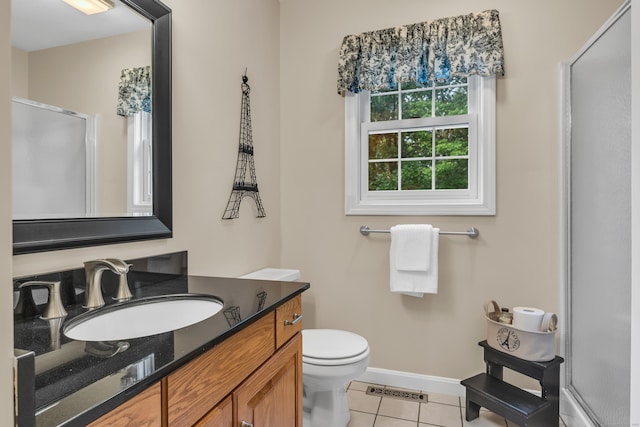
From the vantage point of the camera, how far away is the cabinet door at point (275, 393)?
102 cm

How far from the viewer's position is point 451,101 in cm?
224

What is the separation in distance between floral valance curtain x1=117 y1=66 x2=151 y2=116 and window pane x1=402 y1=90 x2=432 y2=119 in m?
1.52

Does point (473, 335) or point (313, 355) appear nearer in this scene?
point (313, 355)

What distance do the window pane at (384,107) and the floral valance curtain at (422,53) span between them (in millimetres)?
175

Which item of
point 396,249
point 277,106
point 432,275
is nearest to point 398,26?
point 277,106

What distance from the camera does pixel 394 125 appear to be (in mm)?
2332

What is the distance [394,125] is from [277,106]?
0.81 m

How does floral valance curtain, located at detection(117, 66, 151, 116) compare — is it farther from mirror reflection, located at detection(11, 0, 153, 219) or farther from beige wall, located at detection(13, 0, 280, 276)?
beige wall, located at detection(13, 0, 280, 276)

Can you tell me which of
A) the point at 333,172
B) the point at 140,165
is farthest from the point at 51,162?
the point at 333,172

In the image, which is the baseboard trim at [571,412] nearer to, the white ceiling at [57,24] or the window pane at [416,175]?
the window pane at [416,175]

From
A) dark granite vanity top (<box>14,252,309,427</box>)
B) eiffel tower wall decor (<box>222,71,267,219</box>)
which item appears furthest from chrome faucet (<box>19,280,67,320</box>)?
eiffel tower wall decor (<box>222,71,267,219</box>)

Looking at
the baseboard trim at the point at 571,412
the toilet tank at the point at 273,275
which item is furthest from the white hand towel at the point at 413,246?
the baseboard trim at the point at 571,412

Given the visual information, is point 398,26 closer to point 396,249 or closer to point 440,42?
point 440,42

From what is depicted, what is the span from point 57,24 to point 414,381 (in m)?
2.43
